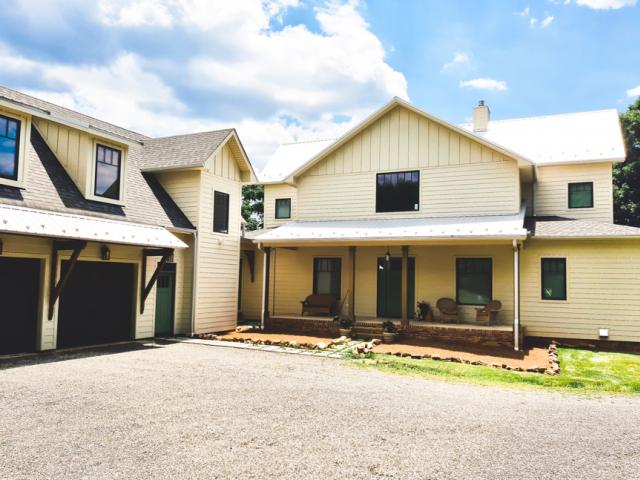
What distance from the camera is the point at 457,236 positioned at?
13.3 metres

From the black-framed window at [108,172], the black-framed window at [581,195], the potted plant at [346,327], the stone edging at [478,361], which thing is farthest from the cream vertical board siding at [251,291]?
the black-framed window at [581,195]

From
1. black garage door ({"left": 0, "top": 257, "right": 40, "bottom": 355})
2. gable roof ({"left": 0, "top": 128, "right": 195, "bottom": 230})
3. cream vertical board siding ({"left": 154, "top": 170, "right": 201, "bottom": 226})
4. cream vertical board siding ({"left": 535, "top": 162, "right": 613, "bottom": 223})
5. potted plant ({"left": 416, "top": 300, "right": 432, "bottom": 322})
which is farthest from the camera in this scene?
cream vertical board siding ({"left": 535, "top": 162, "right": 613, "bottom": 223})

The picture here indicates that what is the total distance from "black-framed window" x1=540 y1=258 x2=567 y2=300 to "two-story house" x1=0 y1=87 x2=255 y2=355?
978 cm

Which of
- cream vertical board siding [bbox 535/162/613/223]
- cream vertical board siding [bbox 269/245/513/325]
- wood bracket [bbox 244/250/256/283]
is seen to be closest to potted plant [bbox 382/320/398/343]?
cream vertical board siding [bbox 269/245/513/325]

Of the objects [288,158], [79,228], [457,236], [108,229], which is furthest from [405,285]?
[288,158]

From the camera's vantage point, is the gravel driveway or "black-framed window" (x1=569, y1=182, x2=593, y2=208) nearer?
the gravel driveway

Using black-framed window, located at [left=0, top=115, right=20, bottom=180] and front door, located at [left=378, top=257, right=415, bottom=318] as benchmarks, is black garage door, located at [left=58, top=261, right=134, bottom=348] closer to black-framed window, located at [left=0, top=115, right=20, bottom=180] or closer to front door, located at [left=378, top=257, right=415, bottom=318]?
black-framed window, located at [left=0, top=115, right=20, bottom=180]

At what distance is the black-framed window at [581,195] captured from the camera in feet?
57.5

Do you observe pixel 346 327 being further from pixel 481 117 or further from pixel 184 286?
pixel 481 117

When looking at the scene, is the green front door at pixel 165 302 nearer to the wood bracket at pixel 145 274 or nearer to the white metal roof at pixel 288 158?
the wood bracket at pixel 145 274

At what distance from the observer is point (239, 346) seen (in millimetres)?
13242

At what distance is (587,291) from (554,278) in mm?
927

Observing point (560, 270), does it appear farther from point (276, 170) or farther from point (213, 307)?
point (276, 170)

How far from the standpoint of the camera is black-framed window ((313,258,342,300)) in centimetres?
1753
